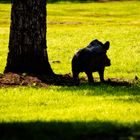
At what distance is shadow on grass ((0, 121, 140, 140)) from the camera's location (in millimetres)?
10489

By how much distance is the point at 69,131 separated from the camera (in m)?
11.1

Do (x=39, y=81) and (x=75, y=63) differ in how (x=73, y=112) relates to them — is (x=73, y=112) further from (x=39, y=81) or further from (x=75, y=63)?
(x=39, y=81)

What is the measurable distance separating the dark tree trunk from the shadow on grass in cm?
816

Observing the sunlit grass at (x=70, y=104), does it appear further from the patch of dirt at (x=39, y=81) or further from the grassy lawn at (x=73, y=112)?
the patch of dirt at (x=39, y=81)

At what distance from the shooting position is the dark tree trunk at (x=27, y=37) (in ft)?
64.9

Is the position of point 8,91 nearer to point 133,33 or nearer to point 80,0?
point 133,33

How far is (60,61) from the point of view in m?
28.6

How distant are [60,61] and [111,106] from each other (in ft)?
47.1

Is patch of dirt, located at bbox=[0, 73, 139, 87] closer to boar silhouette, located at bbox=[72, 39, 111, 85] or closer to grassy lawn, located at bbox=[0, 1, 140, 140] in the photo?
boar silhouette, located at bbox=[72, 39, 111, 85]

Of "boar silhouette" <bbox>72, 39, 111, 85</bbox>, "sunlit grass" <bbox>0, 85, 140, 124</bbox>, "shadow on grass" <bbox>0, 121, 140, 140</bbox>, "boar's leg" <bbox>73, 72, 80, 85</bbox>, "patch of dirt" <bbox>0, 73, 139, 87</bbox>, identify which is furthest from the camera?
"boar's leg" <bbox>73, 72, 80, 85</bbox>

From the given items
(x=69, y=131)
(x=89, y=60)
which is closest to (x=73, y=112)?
(x=69, y=131)

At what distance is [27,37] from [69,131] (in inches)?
366

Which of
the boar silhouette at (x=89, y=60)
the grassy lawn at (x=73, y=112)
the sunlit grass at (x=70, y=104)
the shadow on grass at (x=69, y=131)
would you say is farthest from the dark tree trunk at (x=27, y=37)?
the shadow on grass at (x=69, y=131)

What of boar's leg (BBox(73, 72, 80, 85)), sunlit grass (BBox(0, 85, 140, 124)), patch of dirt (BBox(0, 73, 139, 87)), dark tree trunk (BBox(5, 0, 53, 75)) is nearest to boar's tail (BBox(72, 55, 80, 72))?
boar's leg (BBox(73, 72, 80, 85))
